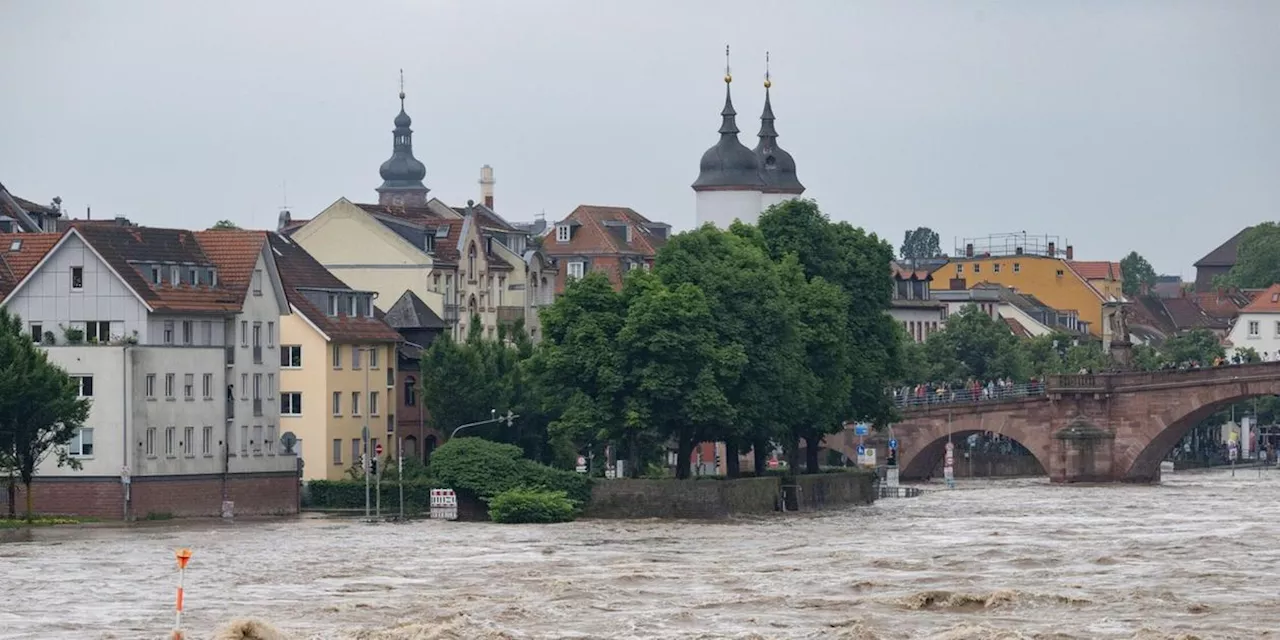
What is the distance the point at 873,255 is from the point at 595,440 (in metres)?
23.6

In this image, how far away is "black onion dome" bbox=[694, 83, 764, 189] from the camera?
198m

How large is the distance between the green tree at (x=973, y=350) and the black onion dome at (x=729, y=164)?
46.5 ft

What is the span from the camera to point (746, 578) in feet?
294

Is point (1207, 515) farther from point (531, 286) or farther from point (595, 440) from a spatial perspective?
point (531, 286)

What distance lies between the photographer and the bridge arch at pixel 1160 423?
155 metres

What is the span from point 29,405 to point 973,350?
326 feet

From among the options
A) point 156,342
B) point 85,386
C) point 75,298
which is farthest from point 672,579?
point 75,298

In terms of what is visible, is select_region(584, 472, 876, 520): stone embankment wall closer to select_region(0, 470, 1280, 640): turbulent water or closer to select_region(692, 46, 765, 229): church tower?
select_region(0, 470, 1280, 640): turbulent water

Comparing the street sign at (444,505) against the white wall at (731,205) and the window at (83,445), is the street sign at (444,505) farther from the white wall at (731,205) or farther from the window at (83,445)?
the white wall at (731,205)

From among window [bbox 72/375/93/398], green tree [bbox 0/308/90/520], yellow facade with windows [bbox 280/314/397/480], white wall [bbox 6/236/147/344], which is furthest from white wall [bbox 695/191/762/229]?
green tree [bbox 0/308/90/520]

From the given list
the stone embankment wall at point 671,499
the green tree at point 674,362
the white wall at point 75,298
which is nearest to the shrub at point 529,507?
the stone embankment wall at point 671,499

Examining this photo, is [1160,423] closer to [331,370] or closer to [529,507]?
[331,370]

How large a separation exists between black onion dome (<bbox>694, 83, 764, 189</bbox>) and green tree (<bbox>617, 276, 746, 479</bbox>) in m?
79.0

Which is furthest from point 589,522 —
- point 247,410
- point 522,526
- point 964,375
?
point 964,375
